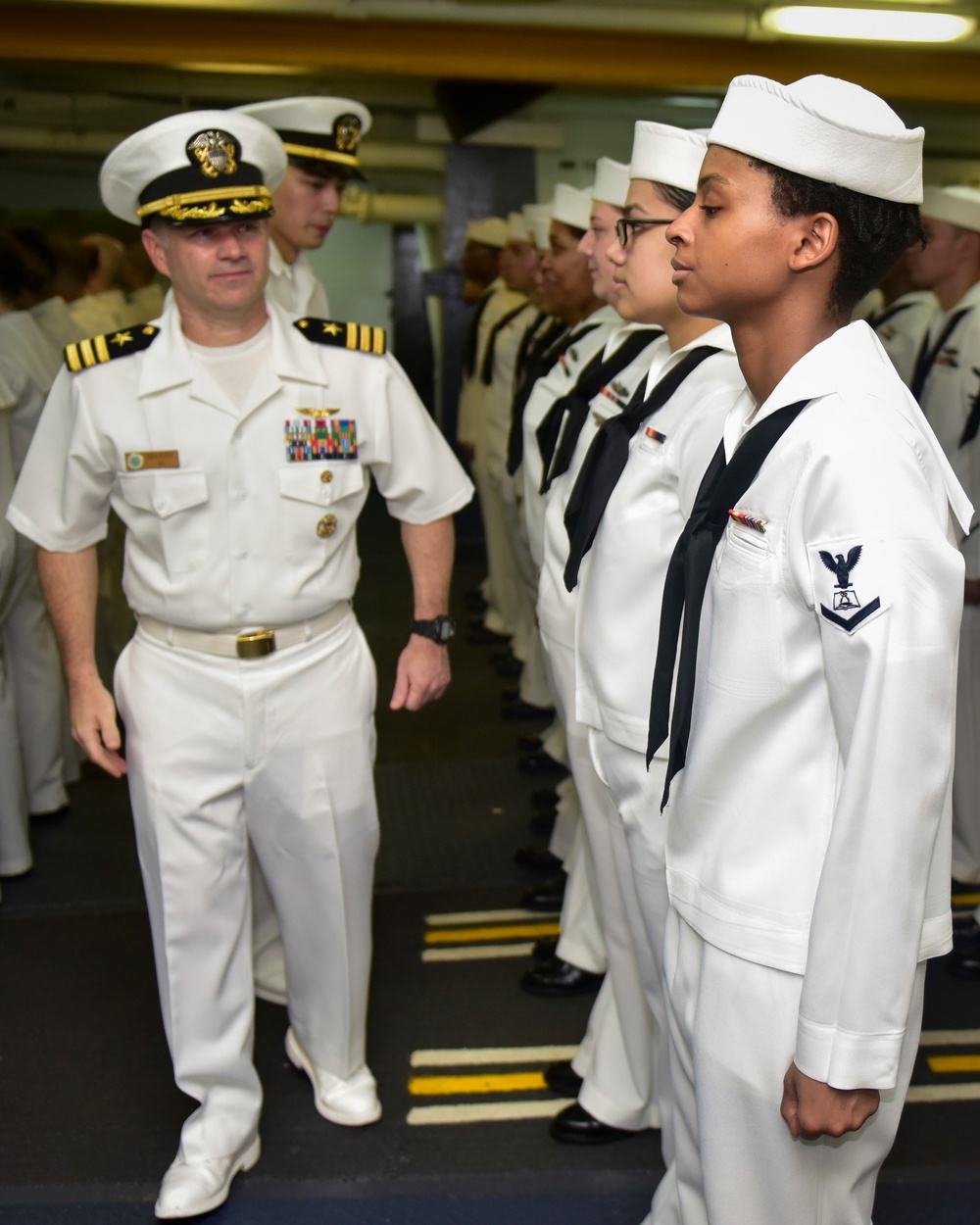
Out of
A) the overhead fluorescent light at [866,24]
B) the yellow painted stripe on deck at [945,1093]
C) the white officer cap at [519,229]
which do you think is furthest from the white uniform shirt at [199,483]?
the white officer cap at [519,229]

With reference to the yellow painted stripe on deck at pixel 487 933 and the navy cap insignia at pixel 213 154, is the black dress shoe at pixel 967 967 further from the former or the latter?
the navy cap insignia at pixel 213 154

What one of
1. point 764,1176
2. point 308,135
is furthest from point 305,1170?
point 308,135

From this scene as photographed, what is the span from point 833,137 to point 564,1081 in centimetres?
209

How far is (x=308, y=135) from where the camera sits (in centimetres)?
354

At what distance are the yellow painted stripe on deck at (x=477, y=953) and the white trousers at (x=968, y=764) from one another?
1.36m

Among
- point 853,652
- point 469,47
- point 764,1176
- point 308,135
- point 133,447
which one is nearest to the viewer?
point 853,652

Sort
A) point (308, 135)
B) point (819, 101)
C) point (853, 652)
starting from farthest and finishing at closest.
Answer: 1. point (308, 135)
2. point (819, 101)
3. point (853, 652)

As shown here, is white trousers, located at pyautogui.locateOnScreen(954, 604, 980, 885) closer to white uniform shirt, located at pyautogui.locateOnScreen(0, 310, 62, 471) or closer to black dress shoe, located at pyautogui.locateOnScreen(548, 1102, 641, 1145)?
black dress shoe, located at pyautogui.locateOnScreen(548, 1102, 641, 1145)

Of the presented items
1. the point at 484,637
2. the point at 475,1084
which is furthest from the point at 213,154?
the point at 484,637

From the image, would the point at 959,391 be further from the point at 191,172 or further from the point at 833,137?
the point at 833,137

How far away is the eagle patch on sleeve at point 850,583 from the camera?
1298 mm

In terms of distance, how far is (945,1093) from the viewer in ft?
9.43

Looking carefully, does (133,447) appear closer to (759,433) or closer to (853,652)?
(759,433)

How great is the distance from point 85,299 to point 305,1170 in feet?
13.7
